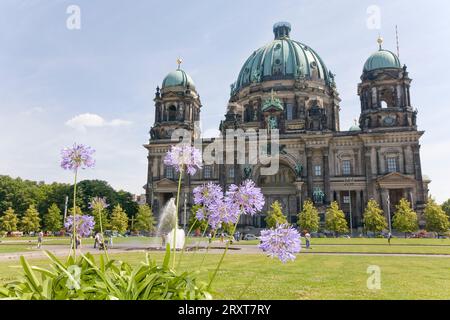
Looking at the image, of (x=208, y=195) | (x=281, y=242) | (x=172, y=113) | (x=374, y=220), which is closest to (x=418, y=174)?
(x=374, y=220)

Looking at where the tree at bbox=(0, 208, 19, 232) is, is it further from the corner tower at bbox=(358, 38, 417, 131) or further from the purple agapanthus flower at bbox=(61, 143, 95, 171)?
the purple agapanthus flower at bbox=(61, 143, 95, 171)

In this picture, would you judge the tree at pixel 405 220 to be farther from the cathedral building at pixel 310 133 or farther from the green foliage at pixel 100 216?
the green foliage at pixel 100 216

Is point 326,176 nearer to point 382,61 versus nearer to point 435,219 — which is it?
point 435,219

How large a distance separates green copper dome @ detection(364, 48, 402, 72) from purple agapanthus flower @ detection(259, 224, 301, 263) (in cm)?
6834

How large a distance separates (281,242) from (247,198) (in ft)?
2.21

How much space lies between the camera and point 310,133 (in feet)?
215

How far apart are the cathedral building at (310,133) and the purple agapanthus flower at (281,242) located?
188ft

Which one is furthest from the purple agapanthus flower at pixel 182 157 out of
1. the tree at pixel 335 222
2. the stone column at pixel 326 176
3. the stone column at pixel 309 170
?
the stone column at pixel 309 170

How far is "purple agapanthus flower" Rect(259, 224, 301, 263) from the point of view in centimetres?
404

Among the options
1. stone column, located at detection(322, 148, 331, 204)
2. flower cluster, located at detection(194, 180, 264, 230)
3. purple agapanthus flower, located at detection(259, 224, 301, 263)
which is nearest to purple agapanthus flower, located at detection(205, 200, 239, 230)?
flower cluster, located at detection(194, 180, 264, 230)

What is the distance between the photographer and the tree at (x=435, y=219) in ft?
171
